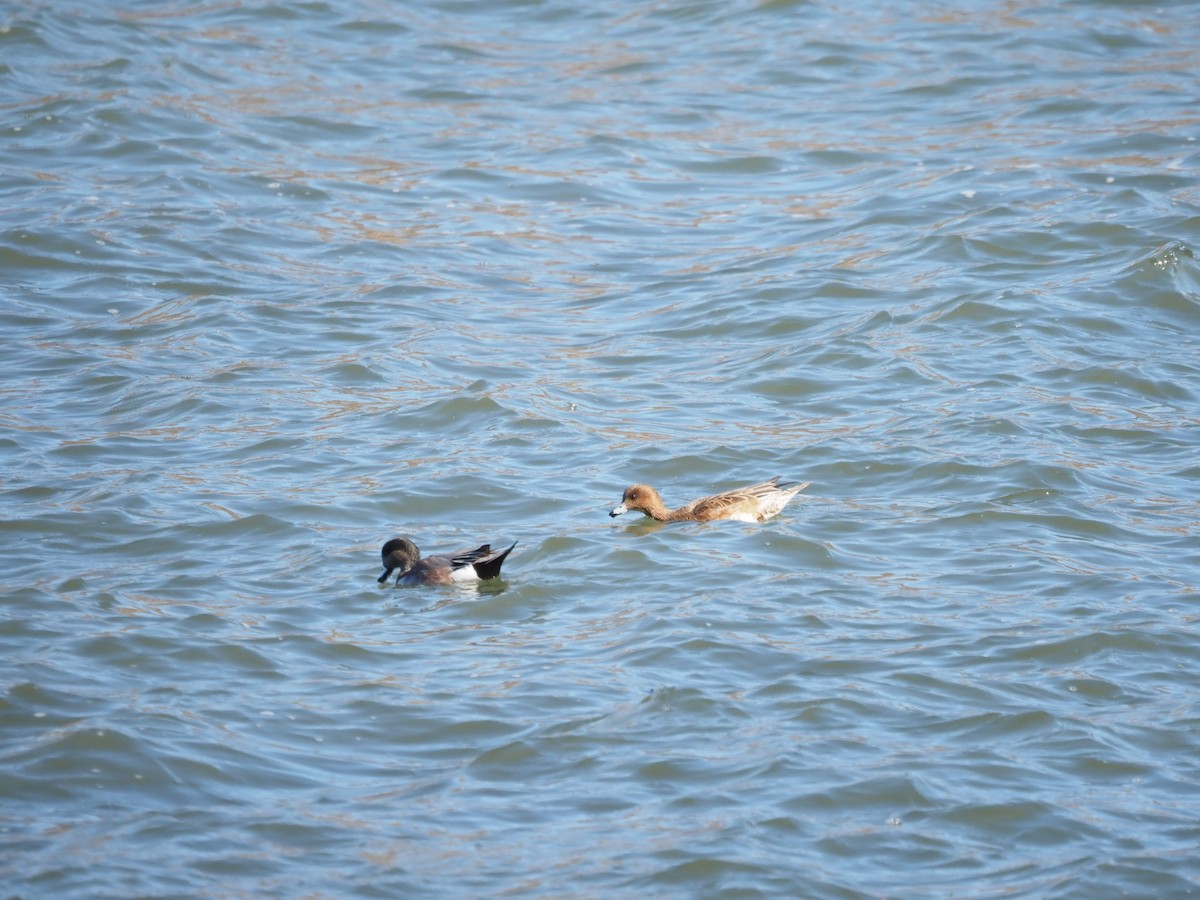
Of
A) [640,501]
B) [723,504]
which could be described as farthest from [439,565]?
[723,504]

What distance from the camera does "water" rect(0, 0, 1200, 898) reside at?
5.91 m

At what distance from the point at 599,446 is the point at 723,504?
1406 millimetres

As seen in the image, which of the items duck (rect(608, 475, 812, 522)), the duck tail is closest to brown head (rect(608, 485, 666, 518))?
duck (rect(608, 475, 812, 522))

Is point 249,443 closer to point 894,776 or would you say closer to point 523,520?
point 523,520

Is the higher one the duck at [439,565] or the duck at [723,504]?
the duck at [439,565]

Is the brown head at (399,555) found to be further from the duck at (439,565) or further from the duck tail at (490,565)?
the duck tail at (490,565)

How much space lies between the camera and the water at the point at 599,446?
5.91 metres

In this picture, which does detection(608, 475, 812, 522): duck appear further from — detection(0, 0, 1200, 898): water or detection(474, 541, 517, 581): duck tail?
detection(474, 541, 517, 581): duck tail

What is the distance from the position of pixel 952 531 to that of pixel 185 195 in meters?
8.85

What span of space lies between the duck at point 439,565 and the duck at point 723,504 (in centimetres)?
114

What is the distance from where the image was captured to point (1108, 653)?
23.6 feet

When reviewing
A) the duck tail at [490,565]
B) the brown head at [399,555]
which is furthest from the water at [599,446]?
the brown head at [399,555]

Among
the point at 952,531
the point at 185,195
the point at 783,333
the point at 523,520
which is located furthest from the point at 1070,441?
the point at 185,195

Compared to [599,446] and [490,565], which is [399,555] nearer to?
[490,565]
